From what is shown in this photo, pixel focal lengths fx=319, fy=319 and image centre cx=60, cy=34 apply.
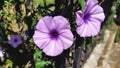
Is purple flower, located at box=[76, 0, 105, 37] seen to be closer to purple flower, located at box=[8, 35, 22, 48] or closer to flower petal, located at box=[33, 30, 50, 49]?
flower petal, located at box=[33, 30, 50, 49]

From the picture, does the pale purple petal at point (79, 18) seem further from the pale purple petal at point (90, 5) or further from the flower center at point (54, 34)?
the flower center at point (54, 34)

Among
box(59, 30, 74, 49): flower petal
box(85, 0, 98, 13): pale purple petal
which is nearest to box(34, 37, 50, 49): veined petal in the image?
box(59, 30, 74, 49): flower petal

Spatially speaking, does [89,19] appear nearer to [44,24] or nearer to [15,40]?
[44,24]

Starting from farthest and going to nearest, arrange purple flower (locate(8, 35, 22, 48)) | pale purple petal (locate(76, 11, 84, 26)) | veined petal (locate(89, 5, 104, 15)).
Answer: purple flower (locate(8, 35, 22, 48)) → veined petal (locate(89, 5, 104, 15)) → pale purple petal (locate(76, 11, 84, 26))

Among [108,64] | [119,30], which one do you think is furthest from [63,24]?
[119,30]

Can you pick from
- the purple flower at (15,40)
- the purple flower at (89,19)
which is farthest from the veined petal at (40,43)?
the purple flower at (15,40)

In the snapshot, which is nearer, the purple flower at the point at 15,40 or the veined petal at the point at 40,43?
the veined petal at the point at 40,43

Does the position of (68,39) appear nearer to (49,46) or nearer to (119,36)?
(49,46)

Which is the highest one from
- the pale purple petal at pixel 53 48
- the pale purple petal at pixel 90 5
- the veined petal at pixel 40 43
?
the pale purple petal at pixel 90 5
